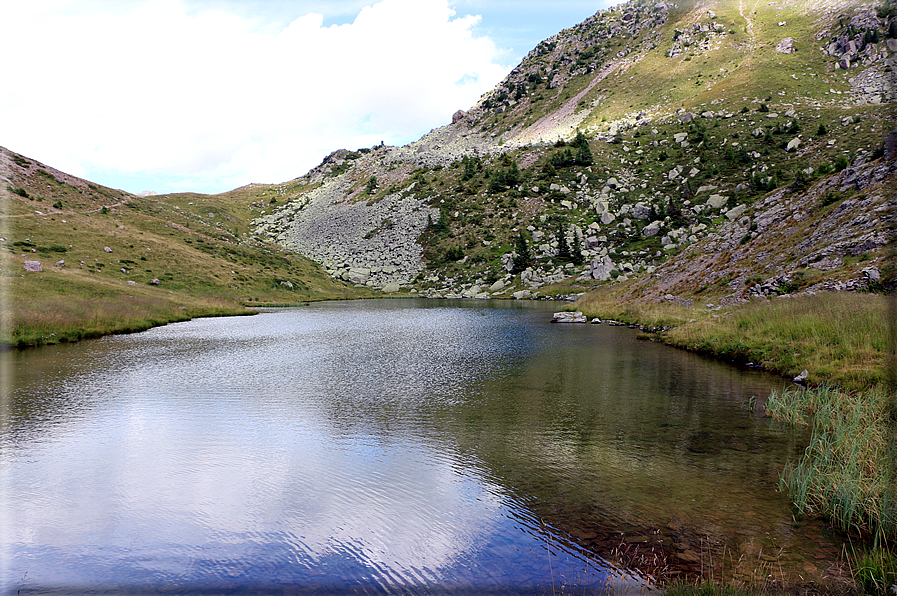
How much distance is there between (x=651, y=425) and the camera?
15844 millimetres

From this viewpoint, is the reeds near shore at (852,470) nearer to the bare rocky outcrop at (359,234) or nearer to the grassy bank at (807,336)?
the grassy bank at (807,336)

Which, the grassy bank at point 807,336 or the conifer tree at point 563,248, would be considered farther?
the conifer tree at point 563,248

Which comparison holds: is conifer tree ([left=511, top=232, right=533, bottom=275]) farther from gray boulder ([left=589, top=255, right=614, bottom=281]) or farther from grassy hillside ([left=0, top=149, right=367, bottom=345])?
grassy hillside ([left=0, top=149, right=367, bottom=345])

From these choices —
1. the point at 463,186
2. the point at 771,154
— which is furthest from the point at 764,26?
the point at 463,186

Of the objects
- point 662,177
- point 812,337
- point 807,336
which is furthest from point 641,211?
point 812,337

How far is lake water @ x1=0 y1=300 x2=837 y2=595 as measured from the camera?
26.7 ft

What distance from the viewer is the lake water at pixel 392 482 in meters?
8.13

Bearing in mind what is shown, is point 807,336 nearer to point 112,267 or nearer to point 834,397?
point 834,397

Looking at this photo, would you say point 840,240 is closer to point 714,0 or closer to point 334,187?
point 334,187

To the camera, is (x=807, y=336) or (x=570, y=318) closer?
(x=807, y=336)

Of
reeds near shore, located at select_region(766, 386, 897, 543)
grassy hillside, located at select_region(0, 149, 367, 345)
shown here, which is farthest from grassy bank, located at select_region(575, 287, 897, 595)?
grassy hillside, located at select_region(0, 149, 367, 345)

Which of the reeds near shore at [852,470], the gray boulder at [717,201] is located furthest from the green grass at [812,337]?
the gray boulder at [717,201]

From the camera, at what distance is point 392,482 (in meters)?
11.7

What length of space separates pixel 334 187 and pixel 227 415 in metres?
160
